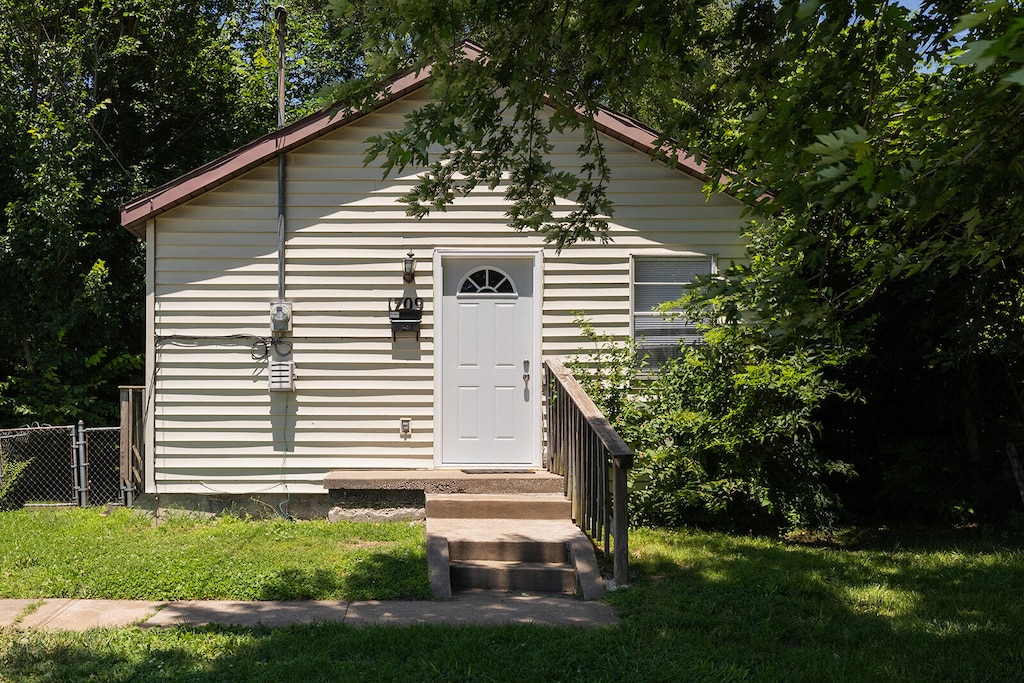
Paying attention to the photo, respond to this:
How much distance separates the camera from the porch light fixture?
30.3 ft

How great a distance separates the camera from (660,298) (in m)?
9.52

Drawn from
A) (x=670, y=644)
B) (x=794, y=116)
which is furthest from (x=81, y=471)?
(x=794, y=116)

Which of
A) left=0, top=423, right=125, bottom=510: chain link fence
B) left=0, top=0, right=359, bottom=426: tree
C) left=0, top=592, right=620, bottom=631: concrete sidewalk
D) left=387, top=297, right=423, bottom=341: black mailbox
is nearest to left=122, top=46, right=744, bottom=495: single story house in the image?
left=387, top=297, right=423, bottom=341: black mailbox

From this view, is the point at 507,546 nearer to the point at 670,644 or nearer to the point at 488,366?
the point at 670,644

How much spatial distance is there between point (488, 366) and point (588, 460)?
7.20ft

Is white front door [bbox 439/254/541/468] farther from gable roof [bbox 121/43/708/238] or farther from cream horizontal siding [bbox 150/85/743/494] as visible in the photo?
gable roof [bbox 121/43/708/238]

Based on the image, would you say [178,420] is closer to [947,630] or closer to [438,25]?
[438,25]

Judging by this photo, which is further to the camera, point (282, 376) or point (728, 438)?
point (282, 376)

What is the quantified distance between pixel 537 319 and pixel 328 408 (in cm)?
231

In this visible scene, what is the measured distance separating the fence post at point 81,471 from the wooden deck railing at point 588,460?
5331mm

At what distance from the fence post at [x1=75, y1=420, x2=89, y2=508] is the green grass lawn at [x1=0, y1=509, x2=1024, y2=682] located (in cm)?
550

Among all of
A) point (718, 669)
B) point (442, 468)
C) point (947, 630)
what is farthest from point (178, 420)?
point (947, 630)

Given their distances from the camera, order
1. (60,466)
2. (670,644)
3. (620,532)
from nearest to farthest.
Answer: (670,644), (620,532), (60,466)

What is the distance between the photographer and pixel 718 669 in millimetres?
4695
